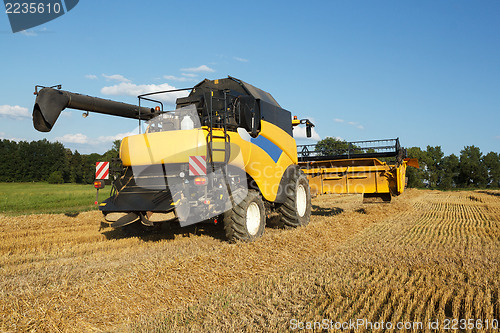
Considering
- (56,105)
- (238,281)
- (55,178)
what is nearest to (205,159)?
(238,281)

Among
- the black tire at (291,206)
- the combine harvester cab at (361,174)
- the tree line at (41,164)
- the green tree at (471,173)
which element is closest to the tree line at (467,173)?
the green tree at (471,173)

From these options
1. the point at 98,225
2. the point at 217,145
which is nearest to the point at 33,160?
the point at 98,225

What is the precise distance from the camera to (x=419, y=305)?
3.47m

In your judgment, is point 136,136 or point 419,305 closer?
point 419,305

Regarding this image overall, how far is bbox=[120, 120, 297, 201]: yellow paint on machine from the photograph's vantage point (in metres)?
5.65

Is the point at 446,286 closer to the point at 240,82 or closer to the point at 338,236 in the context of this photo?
the point at 338,236

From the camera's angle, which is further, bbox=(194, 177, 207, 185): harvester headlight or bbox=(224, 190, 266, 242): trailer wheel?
bbox=(224, 190, 266, 242): trailer wheel

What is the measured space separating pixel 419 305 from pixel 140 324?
258 cm

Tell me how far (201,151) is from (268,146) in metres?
1.86

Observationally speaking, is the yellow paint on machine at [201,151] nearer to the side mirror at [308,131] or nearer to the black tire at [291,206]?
the black tire at [291,206]

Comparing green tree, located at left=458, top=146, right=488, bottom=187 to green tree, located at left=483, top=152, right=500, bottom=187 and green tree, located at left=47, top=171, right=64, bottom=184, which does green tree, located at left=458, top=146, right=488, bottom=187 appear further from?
green tree, located at left=47, top=171, right=64, bottom=184

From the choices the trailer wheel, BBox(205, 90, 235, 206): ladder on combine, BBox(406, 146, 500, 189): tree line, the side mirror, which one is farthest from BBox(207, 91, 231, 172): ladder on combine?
BBox(406, 146, 500, 189): tree line

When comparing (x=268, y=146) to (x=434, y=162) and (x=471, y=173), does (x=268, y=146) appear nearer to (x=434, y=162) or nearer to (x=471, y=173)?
(x=471, y=173)

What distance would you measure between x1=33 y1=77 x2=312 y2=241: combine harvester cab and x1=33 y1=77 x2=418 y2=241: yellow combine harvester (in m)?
0.02
